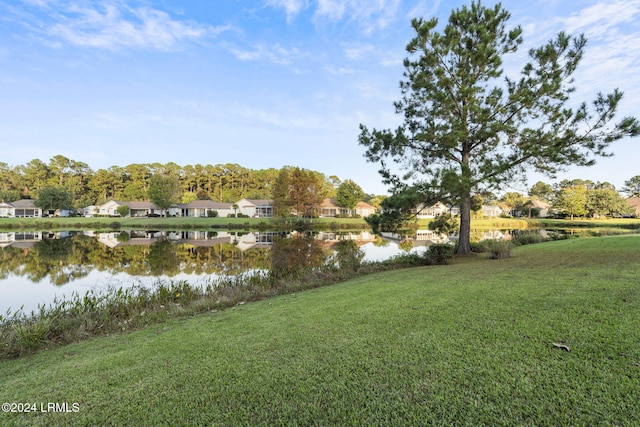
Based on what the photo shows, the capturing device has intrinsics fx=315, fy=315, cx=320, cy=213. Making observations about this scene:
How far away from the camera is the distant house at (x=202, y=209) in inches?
2413

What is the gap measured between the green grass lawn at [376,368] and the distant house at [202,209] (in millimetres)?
58827

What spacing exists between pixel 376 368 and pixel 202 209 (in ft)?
209

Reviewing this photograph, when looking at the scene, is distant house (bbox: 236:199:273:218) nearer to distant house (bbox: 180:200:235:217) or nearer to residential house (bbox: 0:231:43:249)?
distant house (bbox: 180:200:235:217)

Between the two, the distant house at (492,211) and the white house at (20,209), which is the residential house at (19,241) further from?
the distant house at (492,211)

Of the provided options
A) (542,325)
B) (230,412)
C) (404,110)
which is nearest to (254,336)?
(230,412)

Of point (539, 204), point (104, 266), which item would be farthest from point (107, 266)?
point (539, 204)

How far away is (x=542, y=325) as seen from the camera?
3.73m

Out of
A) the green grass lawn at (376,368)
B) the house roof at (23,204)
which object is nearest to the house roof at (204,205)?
the house roof at (23,204)

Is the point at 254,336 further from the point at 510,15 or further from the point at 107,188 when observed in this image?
the point at 107,188

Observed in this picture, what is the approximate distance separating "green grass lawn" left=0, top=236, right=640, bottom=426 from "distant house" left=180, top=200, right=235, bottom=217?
193 ft

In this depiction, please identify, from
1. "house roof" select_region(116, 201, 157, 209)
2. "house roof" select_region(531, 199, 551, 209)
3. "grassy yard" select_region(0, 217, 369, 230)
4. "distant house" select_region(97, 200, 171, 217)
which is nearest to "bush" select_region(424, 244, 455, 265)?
"grassy yard" select_region(0, 217, 369, 230)

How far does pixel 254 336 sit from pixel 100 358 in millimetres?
1951

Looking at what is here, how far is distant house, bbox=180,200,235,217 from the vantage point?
201ft

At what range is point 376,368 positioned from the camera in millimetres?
3068
